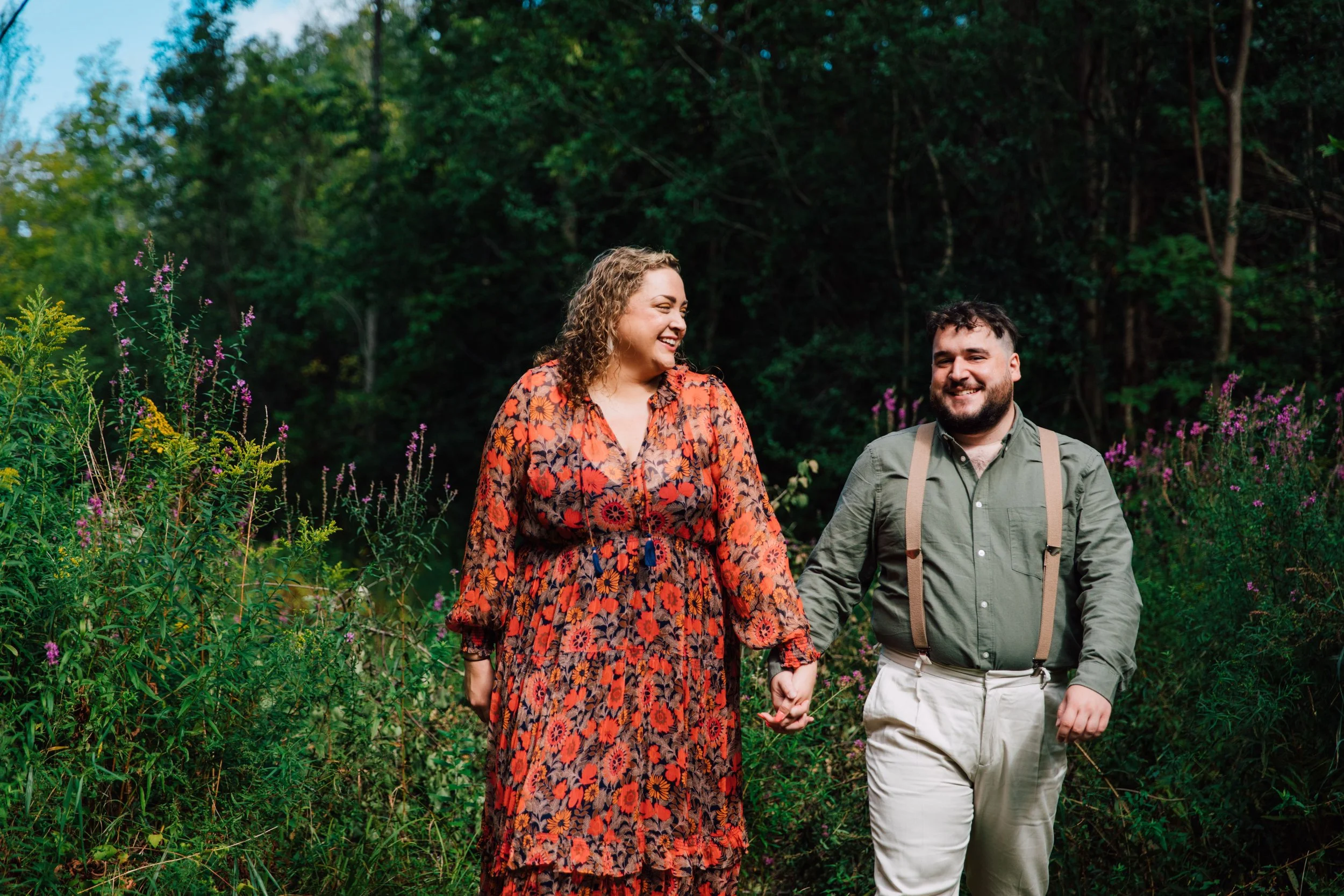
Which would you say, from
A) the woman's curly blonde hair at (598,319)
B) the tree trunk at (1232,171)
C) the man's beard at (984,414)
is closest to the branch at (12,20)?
the woman's curly blonde hair at (598,319)

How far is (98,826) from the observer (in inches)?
127

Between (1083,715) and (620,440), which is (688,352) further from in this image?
(1083,715)

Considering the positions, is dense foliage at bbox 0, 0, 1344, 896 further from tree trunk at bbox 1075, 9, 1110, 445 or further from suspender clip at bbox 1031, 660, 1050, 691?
suspender clip at bbox 1031, 660, 1050, 691

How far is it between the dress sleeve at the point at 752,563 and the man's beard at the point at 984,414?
0.59m

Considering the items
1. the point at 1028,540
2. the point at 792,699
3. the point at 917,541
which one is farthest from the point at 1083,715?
the point at 792,699

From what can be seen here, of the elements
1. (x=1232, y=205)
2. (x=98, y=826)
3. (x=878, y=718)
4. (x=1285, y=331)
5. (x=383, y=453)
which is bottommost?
(x=383, y=453)

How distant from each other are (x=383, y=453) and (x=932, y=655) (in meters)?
17.5

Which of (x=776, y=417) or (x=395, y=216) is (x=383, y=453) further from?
(x=776, y=417)

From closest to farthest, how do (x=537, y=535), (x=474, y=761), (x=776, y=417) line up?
(x=537, y=535)
(x=474, y=761)
(x=776, y=417)

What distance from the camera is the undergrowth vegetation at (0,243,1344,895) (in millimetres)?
3219

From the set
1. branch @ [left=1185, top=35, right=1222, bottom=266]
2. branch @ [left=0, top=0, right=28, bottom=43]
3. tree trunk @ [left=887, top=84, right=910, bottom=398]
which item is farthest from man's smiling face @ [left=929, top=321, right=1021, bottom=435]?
tree trunk @ [left=887, top=84, right=910, bottom=398]

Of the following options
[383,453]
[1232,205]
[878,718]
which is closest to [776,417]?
[1232,205]

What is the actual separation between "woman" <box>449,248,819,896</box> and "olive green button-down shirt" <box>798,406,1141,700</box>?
0.96 ft

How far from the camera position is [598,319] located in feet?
10.4
